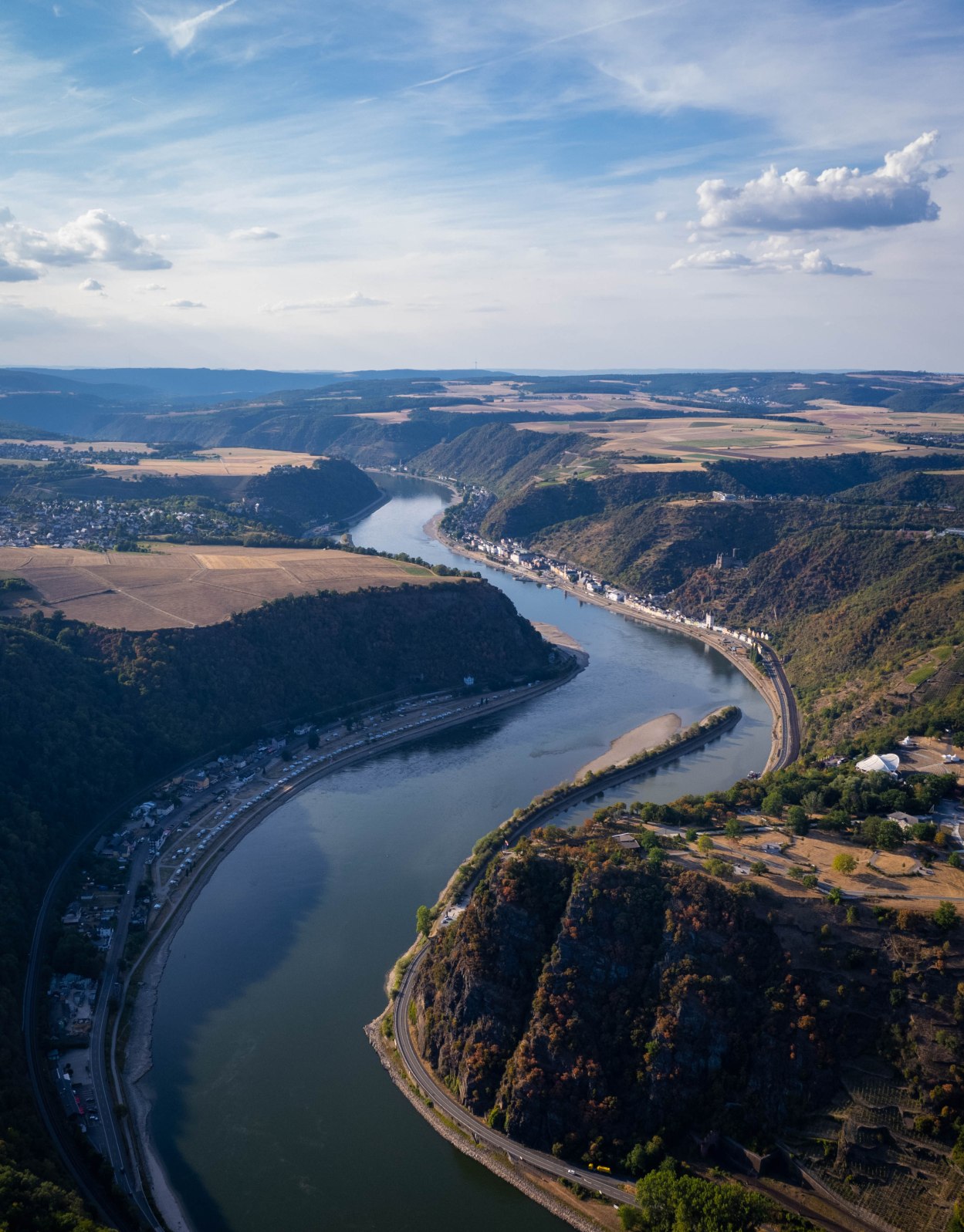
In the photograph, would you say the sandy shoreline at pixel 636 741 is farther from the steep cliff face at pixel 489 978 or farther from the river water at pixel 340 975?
the steep cliff face at pixel 489 978

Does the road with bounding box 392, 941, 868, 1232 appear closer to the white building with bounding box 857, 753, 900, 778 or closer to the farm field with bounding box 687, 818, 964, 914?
the farm field with bounding box 687, 818, 964, 914

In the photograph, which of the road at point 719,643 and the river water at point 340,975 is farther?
the road at point 719,643

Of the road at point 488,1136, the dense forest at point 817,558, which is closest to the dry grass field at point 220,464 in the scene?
the dense forest at point 817,558

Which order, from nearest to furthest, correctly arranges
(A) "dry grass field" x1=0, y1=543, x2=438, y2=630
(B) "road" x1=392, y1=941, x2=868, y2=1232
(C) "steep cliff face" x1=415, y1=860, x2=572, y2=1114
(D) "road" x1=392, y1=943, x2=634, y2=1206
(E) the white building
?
(B) "road" x1=392, y1=941, x2=868, y2=1232, (D) "road" x1=392, y1=943, x2=634, y2=1206, (C) "steep cliff face" x1=415, y1=860, x2=572, y2=1114, (E) the white building, (A) "dry grass field" x1=0, y1=543, x2=438, y2=630

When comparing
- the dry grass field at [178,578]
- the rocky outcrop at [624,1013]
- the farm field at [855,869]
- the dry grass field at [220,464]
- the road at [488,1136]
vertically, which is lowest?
the road at [488,1136]

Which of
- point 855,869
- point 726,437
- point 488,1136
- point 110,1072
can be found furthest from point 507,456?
point 488,1136

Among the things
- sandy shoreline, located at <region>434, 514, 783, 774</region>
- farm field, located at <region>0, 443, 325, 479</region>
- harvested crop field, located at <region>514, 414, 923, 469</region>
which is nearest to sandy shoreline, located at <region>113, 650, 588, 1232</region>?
sandy shoreline, located at <region>434, 514, 783, 774</region>

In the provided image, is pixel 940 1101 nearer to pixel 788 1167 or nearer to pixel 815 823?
pixel 788 1167
